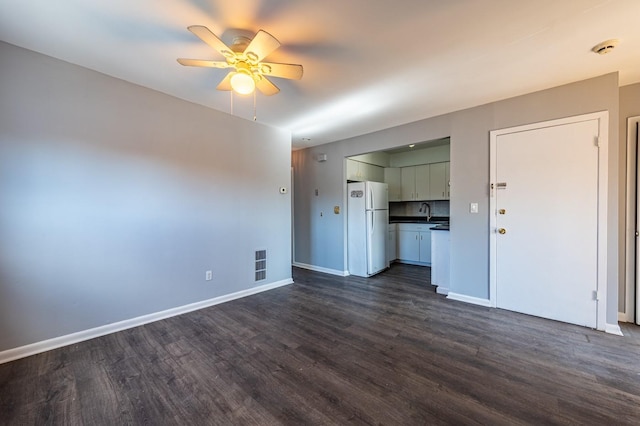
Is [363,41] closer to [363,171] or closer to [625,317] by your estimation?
[363,171]

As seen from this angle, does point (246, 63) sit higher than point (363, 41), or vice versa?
point (363, 41)

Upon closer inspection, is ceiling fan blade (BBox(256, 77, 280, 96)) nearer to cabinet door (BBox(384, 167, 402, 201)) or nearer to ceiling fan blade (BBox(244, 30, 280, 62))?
ceiling fan blade (BBox(244, 30, 280, 62))

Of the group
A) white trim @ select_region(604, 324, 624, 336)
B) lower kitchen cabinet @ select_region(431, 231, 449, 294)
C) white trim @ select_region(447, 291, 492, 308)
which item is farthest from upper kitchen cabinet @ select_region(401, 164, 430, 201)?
white trim @ select_region(604, 324, 624, 336)

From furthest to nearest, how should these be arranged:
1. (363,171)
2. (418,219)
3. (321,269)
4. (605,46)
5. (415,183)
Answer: (418,219), (415,183), (363,171), (321,269), (605,46)

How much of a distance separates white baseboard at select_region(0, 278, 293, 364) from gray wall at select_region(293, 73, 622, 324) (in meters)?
2.25

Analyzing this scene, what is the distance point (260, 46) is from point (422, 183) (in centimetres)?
513

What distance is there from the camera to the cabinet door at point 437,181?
570 cm

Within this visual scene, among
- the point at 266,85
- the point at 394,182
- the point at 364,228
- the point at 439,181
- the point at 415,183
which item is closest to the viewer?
the point at 266,85

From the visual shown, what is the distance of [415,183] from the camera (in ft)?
20.1

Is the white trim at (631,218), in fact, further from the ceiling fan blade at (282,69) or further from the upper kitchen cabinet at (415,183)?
the ceiling fan blade at (282,69)

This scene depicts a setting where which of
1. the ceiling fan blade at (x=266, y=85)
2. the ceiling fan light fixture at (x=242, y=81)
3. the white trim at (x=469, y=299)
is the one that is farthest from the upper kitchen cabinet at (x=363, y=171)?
the ceiling fan light fixture at (x=242, y=81)

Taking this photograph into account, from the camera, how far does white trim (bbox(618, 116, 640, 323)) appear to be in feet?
9.13

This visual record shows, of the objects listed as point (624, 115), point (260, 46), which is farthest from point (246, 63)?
point (624, 115)

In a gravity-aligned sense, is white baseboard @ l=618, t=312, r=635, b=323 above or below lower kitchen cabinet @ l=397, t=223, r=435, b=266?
below
